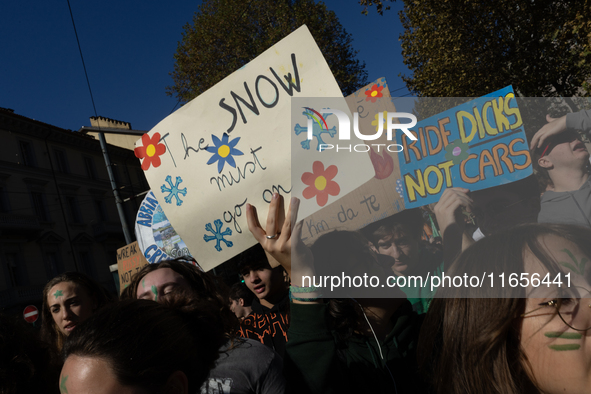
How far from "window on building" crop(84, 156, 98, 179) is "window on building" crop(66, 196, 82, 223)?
7.05 ft

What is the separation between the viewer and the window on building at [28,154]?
81.5ft

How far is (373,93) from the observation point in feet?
10.2

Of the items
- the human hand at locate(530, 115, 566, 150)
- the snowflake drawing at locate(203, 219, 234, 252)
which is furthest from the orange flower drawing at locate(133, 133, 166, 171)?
the human hand at locate(530, 115, 566, 150)

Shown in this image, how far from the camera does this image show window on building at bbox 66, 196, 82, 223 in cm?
2747

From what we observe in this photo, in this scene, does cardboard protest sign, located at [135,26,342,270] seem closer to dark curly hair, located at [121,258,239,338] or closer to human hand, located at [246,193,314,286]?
human hand, located at [246,193,314,286]

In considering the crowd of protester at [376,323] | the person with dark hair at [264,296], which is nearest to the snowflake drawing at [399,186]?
the crowd of protester at [376,323]

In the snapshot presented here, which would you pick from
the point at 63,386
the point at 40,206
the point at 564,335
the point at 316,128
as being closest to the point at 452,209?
the point at 316,128

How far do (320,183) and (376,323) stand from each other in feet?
1.99

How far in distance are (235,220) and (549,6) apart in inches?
362

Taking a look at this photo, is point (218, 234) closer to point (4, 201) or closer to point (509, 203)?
point (509, 203)

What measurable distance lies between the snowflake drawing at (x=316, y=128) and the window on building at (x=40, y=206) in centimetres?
2706

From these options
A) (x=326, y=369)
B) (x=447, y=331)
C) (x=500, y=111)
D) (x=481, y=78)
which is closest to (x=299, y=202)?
(x=326, y=369)

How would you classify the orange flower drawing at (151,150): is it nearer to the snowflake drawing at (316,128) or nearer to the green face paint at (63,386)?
the snowflake drawing at (316,128)

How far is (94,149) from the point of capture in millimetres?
30219
